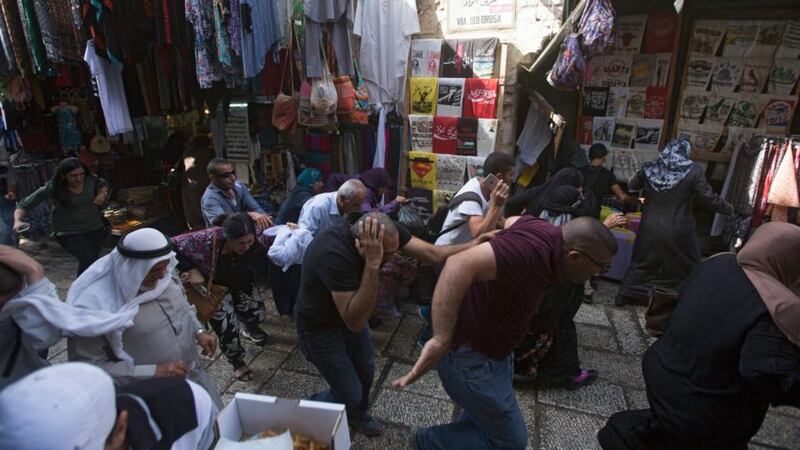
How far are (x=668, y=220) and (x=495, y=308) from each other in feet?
11.8

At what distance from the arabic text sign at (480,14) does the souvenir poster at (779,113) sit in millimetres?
3328

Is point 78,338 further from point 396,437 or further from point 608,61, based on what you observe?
point 608,61

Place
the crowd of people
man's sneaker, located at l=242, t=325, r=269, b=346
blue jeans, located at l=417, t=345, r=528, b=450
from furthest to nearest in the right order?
man's sneaker, located at l=242, t=325, r=269, b=346
blue jeans, located at l=417, t=345, r=528, b=450
the crowd of people

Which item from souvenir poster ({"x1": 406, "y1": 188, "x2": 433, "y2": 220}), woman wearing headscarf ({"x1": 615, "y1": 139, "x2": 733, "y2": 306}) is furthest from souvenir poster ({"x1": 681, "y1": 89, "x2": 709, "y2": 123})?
souvenir poster ({"x1": 406, "y1": 188, "x2": 433, "y2": 220})

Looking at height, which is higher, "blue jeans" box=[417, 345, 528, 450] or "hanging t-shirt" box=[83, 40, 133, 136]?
"hanging t-shirt" box=[83, 40, 133, 136]

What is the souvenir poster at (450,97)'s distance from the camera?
552 cm

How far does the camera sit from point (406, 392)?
348cm

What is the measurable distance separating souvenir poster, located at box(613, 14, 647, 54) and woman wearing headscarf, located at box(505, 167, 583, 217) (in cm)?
260

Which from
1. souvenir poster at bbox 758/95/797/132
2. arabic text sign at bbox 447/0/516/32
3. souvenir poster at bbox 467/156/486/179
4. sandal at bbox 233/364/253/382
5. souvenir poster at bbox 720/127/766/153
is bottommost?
sandal at bbox 233/364/253/382

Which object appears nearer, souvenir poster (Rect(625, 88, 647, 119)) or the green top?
the green top

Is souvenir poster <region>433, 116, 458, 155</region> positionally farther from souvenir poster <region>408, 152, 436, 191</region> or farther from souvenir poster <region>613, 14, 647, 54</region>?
souvenir poster <region>613, 14, 647, 54</region>

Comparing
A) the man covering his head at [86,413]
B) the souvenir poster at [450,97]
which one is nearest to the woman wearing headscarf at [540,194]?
the souvenir poster at [450,97]

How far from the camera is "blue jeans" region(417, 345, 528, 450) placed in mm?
2189

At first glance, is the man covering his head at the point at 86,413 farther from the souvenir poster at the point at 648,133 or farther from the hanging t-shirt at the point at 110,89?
the souvenir poster at the point at 648,133
